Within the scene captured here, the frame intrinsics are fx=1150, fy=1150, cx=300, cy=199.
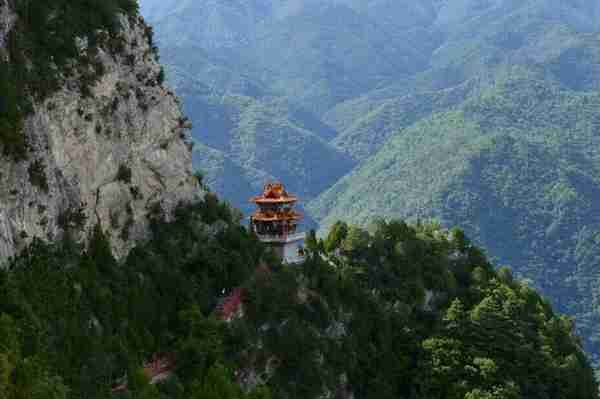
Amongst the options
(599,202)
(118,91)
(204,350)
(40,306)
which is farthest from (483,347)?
(599,202)

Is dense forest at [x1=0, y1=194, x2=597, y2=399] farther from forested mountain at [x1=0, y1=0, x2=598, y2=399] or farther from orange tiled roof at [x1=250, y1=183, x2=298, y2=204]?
orange tiled roof at [x1=250, y1=183, x2=298, y2=204]

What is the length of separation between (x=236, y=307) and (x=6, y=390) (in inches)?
674

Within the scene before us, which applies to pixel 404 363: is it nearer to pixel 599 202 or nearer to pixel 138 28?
pixel 138 28

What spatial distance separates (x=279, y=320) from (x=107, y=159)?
11.3 meters

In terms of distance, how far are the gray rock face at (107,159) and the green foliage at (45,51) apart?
456 mm

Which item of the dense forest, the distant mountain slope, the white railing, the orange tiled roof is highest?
the distant mountain slope

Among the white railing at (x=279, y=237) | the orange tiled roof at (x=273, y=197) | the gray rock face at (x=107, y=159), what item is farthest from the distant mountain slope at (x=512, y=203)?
the gray rock face at (x=107, y=159)

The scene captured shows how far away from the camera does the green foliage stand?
125ft

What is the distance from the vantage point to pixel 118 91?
4544 cm

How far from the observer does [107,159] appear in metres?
44.1

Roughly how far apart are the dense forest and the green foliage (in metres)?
4.58

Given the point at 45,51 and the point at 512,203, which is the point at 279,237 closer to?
the point at 45,51

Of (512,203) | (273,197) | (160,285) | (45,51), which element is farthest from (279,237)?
(512,203)

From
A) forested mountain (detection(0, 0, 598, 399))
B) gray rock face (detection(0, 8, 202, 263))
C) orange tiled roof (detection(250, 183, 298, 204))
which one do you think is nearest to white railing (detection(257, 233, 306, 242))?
forested mountain (detection(0, 0, 598, 399))
